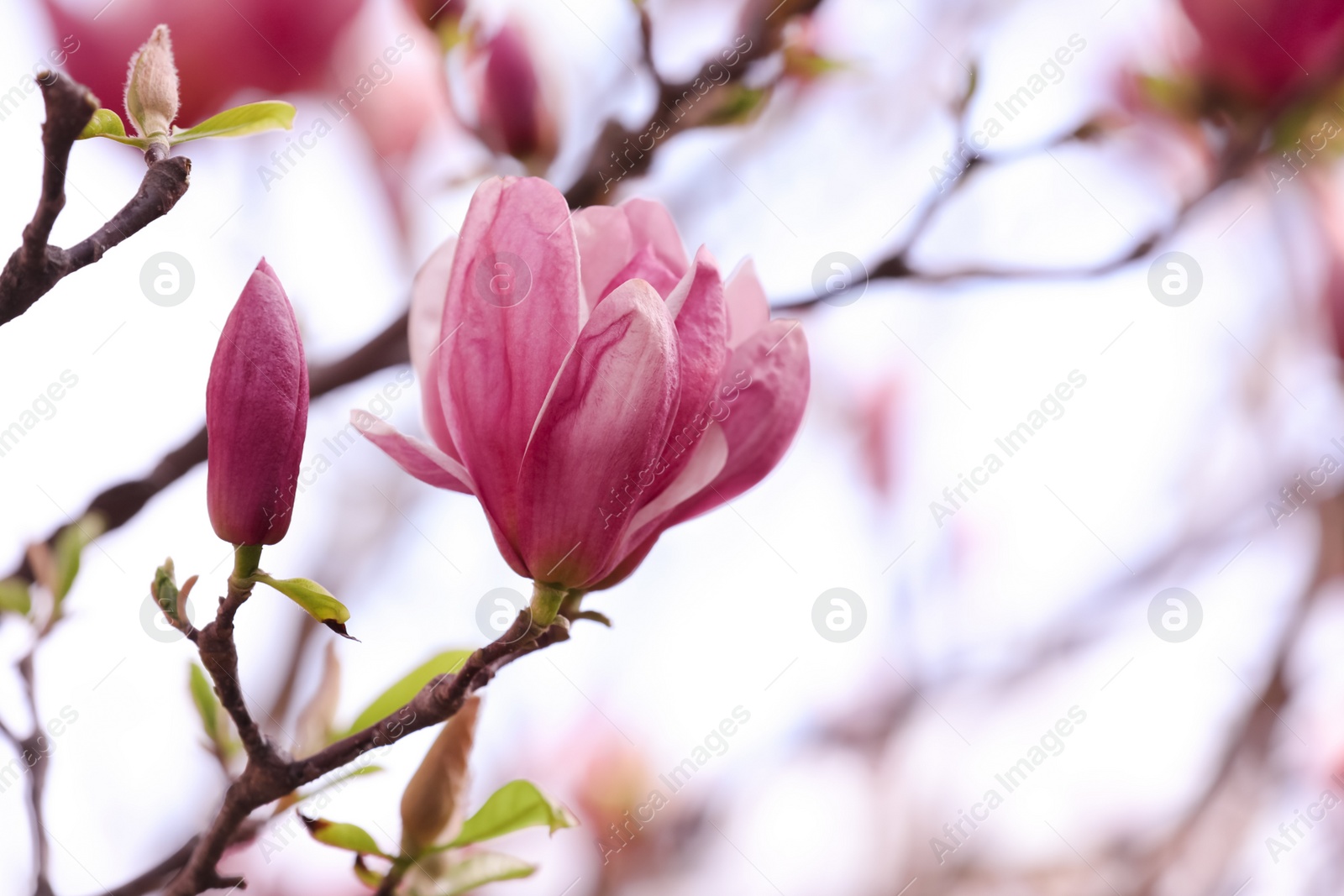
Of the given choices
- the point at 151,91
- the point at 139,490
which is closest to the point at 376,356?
the point at 139,490

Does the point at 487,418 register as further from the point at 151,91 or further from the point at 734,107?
the point at 734,107

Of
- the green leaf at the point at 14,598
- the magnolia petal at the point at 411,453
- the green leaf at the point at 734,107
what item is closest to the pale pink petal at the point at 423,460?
the magnolia petal at the point at 411,453

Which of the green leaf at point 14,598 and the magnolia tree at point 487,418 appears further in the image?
the green leaf at point 14,598

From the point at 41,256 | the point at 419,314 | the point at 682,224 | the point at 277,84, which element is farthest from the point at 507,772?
the point at 41,256

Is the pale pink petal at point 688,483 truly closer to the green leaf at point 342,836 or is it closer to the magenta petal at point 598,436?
the magenta petal at point 598,436

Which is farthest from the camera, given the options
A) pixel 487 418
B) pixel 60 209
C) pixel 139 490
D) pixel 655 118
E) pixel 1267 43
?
pixel 1267 43

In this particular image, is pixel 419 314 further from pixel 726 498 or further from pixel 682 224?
pixel 682 224
